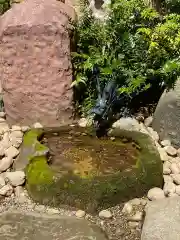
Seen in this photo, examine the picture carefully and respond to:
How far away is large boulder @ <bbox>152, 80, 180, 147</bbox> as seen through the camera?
4094mm

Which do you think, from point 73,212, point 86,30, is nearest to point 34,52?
point 86,30

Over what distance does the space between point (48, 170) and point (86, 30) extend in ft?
5.14

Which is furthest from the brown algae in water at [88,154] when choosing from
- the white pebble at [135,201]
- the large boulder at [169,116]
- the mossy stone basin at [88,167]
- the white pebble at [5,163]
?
the large boulder at [169,116]

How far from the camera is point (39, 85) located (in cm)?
429

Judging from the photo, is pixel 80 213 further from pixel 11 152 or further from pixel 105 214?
pixel 11 152

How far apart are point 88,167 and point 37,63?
3.78 ft

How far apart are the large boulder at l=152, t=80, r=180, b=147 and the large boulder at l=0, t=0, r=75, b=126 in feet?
2.70

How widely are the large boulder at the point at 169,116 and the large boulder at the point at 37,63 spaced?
822mm

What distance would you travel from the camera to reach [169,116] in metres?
4.14

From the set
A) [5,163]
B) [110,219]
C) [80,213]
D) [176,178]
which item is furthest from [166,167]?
[5,163]

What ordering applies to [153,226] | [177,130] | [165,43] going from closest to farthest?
1. [153,226]
2. [177,130]
3. [165,43]

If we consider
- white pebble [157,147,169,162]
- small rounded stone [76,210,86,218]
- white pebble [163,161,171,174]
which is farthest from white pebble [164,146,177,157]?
small rounded stone [76,210,86,218]

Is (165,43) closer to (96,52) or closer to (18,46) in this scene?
(96,52)

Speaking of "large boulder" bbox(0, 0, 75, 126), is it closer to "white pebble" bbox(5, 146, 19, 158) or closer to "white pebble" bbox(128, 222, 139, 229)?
"white pebble" bbox(5, 146, 19, 158)
